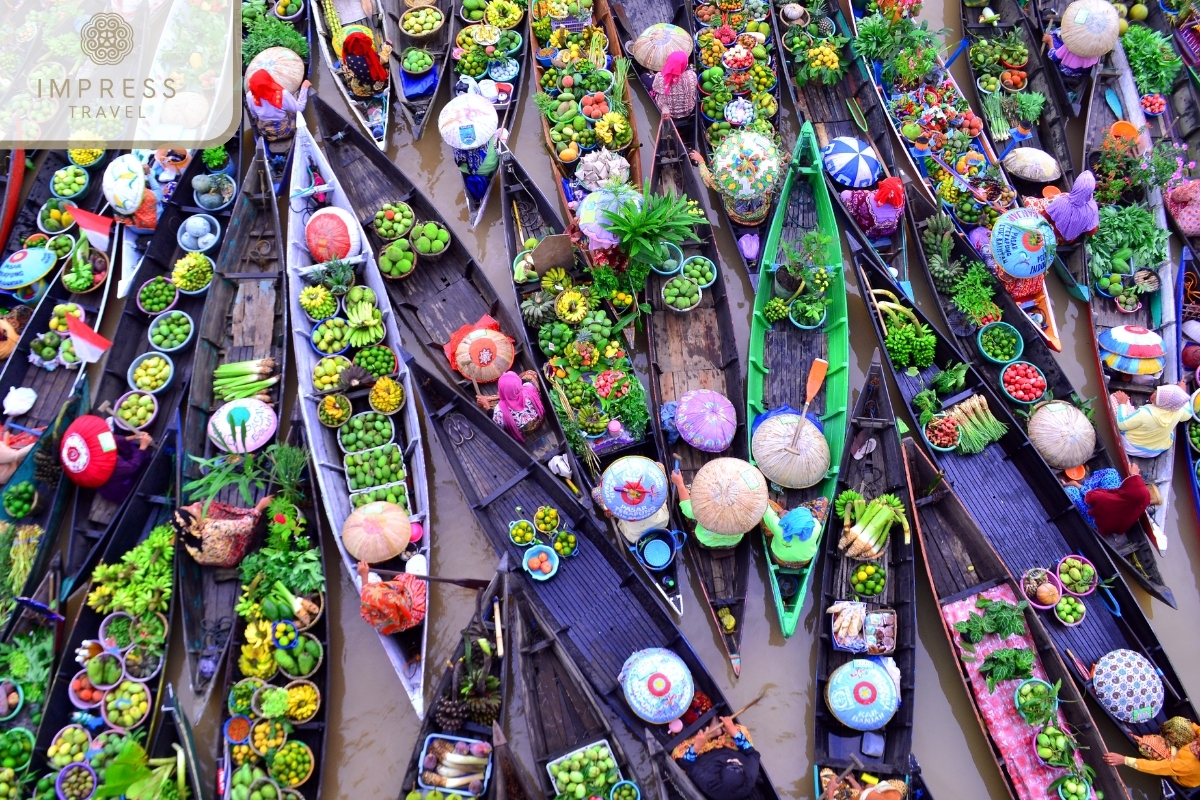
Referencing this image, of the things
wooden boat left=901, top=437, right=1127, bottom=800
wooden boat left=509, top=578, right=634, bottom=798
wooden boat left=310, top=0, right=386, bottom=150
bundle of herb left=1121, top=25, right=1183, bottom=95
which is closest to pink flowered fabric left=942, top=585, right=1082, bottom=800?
wooden boat left=901, top=437, right=1127, bottom=800

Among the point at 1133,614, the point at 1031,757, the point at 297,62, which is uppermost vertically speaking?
the point at 297,62

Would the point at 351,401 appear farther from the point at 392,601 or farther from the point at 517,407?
the point at 392,601

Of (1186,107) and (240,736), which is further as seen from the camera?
(1186,107)

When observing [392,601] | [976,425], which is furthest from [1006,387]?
[392,601]

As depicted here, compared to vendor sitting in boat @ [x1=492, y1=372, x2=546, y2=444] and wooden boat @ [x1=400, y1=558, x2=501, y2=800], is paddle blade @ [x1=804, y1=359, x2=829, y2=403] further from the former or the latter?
wooden boat @ [x1=400, y1=558, x2=501, y2=800]

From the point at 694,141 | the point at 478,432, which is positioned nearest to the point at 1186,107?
the point at 694,141

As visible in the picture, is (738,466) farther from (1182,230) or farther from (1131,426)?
(1182,230)

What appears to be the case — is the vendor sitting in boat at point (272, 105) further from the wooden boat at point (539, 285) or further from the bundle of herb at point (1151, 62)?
the bundle of herb at point (1151, 62)
